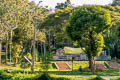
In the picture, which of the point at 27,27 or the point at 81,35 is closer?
the point at 81,35

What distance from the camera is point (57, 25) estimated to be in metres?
34.5

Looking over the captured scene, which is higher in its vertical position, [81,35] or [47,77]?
[81,35]

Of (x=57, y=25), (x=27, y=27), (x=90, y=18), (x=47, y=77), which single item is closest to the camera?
(x=47, y=77)

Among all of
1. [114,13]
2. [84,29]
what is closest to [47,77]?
[84,29]

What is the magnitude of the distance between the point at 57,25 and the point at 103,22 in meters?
15.6

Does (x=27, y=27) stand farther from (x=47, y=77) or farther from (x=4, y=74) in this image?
(x=47, y=77)

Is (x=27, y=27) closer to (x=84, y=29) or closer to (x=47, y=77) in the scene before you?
(x=84, y=29)

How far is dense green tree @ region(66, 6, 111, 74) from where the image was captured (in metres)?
19.7

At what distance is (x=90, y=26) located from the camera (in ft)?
64.3

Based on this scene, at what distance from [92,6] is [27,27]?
10.8 meters

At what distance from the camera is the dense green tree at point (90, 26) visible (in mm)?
19656

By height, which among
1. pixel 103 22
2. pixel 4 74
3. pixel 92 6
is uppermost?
pixel 92 6

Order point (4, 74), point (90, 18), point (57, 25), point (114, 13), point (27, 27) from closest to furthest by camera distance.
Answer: point (4, 74) → point (90, 18) → point (27, 27) → point (114, 13) → point (57, 25)

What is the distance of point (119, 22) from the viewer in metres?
31.1
